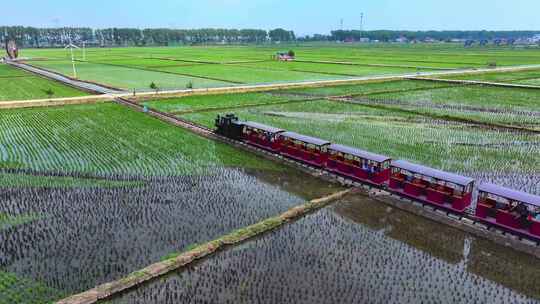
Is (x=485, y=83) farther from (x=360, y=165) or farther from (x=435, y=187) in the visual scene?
(x=435, y=187)

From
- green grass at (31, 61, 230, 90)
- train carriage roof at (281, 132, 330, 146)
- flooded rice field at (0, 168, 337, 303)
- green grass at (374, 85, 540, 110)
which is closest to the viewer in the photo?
flooded rice field at (0, 168, 337, 303)

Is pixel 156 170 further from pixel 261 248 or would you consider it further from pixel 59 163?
pixel 261 248

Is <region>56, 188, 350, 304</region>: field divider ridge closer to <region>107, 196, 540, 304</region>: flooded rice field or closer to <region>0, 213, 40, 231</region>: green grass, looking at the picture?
<region>107, 196, 540, 304</region>: flooded rice field

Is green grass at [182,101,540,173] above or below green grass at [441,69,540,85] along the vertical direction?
below

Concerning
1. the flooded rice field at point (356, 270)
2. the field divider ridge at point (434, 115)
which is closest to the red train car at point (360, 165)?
the flooded rice field at point (356, 270)

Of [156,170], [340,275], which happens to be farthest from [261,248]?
[156,170]

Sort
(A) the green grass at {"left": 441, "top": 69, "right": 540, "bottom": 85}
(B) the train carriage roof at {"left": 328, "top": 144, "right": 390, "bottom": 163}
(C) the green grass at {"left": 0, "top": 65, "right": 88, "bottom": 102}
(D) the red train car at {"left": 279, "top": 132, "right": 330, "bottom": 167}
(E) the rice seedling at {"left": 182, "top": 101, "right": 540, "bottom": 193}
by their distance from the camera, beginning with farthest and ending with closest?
(A) the green grass at {"left": 441, "top": 69, "right": 540, "bottom": 85} → (C) the green grass at {"left": 0, "top": 65, "right": 88, "bottom": 102} → (E) the rice seedling at {"left": 182, "top": 101, "right": 540, "bottom": 193} → (D) the red train car at {"left": 279, "top": 132, "right": 330, "bottom": 167} → (B) the train carriage roof at {"left": 328, "top": 144, "right": 390, "bottom": 163}

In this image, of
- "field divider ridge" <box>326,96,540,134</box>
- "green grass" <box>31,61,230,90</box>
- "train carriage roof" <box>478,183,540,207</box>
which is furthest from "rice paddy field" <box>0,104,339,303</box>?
"green grass" <box>31,61,230,90</box>

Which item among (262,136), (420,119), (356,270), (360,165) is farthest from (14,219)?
(420,119)
